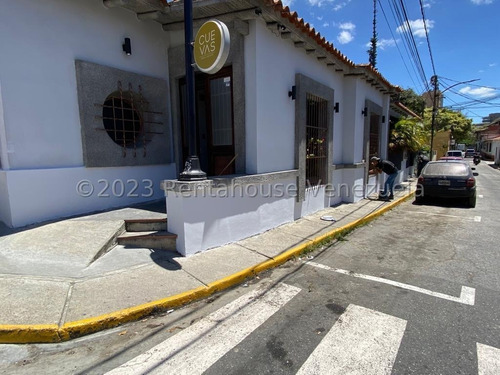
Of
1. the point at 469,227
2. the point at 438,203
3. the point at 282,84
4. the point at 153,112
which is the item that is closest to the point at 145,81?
the point at 153,112

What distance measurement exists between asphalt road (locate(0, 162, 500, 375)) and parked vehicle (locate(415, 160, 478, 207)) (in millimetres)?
5307

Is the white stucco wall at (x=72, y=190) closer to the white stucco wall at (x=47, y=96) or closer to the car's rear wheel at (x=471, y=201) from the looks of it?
the white stucco wall at (x=47, y=96)

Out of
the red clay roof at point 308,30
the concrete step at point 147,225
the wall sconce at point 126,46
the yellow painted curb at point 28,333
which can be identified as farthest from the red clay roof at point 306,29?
the yellow painted curb at point 28,333

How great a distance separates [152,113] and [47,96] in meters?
1.99

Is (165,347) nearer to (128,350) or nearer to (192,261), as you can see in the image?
(128,350)

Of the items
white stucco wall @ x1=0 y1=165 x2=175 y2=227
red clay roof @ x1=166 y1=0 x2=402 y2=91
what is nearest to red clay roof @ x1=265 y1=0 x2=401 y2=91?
red clay roof @ x1=166 y1=0 x2=402 y2=91

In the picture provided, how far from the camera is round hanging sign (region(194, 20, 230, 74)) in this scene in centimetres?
365

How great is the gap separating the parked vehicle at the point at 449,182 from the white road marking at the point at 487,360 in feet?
26.4

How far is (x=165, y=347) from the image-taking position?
254cm

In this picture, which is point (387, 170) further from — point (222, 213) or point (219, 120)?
point (222, 213)

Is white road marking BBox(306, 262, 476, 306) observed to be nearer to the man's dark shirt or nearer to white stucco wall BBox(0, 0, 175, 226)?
white stucco wall BBox(0, 0, 175, 226)

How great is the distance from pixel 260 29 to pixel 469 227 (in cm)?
663

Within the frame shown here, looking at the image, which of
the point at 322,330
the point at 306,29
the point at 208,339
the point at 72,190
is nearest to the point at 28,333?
the point at 208,339

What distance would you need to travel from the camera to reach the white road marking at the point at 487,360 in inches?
87.5
